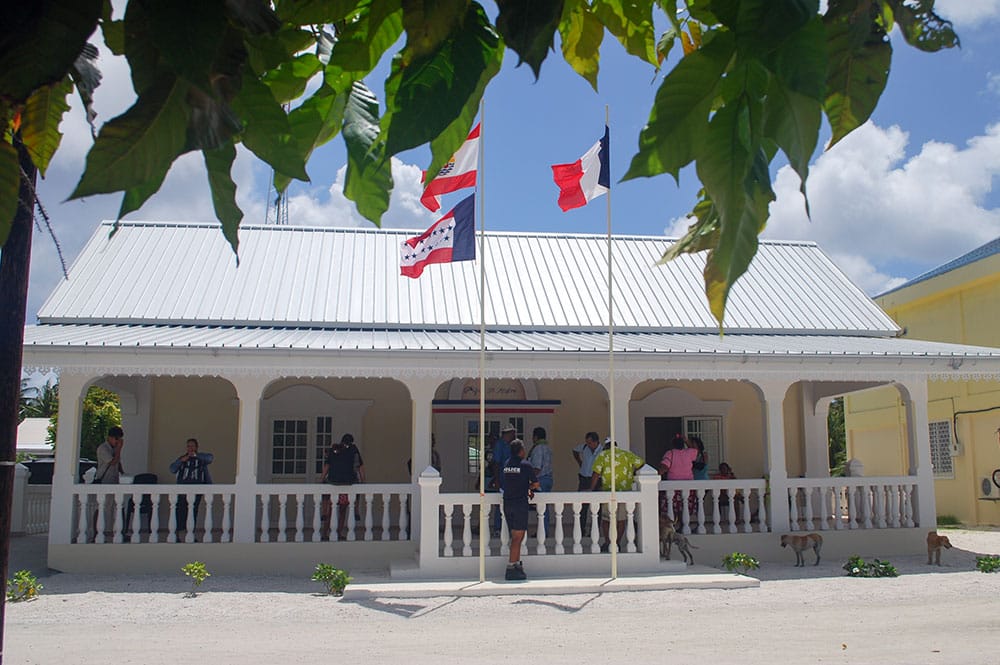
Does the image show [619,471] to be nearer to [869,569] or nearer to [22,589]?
[869,569]

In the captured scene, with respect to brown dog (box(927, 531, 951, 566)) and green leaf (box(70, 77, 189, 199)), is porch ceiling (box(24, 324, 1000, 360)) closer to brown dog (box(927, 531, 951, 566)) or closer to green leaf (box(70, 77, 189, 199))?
brown dog (box(927, 531, 951, 566))

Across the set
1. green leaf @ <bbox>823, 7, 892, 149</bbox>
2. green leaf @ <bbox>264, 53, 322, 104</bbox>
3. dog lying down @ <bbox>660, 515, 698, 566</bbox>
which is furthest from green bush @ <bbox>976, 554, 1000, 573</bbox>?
green leaf @ <bbox>264, 53, 322, 104</bbox>

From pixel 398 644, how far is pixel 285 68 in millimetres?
7803

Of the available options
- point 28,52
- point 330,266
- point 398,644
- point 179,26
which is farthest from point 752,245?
point 330,266

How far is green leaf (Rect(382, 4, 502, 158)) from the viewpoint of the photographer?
4.09 ft

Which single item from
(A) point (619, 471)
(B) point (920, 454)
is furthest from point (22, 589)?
(B) point (920, 454)

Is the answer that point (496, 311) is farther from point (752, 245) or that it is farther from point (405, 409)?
point (752, 245)

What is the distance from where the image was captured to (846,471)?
15.6m

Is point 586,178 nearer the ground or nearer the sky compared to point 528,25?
nearer the sky

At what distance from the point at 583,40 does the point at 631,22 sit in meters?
0.10

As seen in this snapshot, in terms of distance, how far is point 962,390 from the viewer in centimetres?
2131

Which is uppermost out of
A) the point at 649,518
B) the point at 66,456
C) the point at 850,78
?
the point at 850,78

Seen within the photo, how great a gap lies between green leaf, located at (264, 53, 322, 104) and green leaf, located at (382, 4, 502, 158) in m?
0.20

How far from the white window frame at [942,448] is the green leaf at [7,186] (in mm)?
23395
